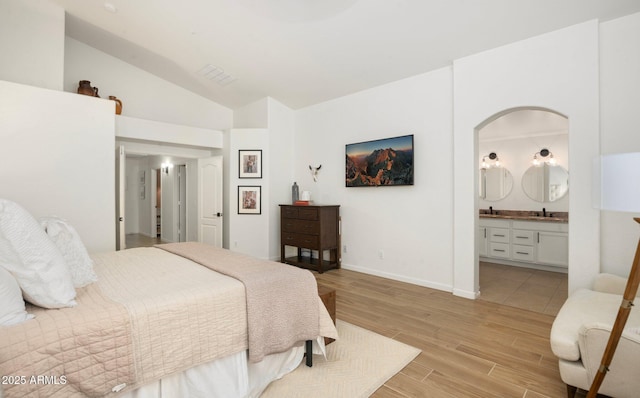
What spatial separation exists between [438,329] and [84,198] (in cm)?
428

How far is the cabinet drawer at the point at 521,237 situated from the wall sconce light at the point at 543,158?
136 cm

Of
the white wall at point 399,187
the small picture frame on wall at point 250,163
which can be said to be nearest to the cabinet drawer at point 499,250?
the white wall at point 399,187

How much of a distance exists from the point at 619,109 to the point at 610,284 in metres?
1.57

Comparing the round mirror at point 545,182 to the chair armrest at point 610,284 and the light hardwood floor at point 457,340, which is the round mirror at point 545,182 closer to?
the light hardwood floor at point 457,340

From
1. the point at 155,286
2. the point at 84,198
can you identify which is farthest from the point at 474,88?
the point at 84,198

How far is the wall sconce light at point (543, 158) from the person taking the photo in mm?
5402

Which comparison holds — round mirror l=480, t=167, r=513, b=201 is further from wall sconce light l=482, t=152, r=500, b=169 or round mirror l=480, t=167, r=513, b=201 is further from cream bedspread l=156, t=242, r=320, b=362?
cream bedspread l=156, t=242, r=320, b=362

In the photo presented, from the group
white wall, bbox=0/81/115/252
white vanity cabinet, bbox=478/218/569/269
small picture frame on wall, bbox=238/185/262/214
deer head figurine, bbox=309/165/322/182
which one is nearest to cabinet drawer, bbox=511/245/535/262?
white vanity cabinet, bbox=478/218/569/269

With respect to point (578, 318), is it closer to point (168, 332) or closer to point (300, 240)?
point (168, 332)

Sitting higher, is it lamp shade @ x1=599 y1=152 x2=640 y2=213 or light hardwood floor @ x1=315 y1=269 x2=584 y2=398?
lamp shade @ x1=599 y1=152 x2=640 y2=213

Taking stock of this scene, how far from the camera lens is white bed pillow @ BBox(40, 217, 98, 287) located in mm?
1766

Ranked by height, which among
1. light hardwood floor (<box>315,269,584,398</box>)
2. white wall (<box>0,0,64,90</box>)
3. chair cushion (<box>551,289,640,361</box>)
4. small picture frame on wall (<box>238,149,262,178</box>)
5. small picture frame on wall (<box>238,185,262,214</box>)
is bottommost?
light hardwood floor (<box>315,269,584,398</box>)

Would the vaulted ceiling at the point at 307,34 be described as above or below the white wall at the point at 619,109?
above

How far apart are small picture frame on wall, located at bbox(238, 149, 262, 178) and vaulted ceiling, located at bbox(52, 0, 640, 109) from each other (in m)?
1.06
